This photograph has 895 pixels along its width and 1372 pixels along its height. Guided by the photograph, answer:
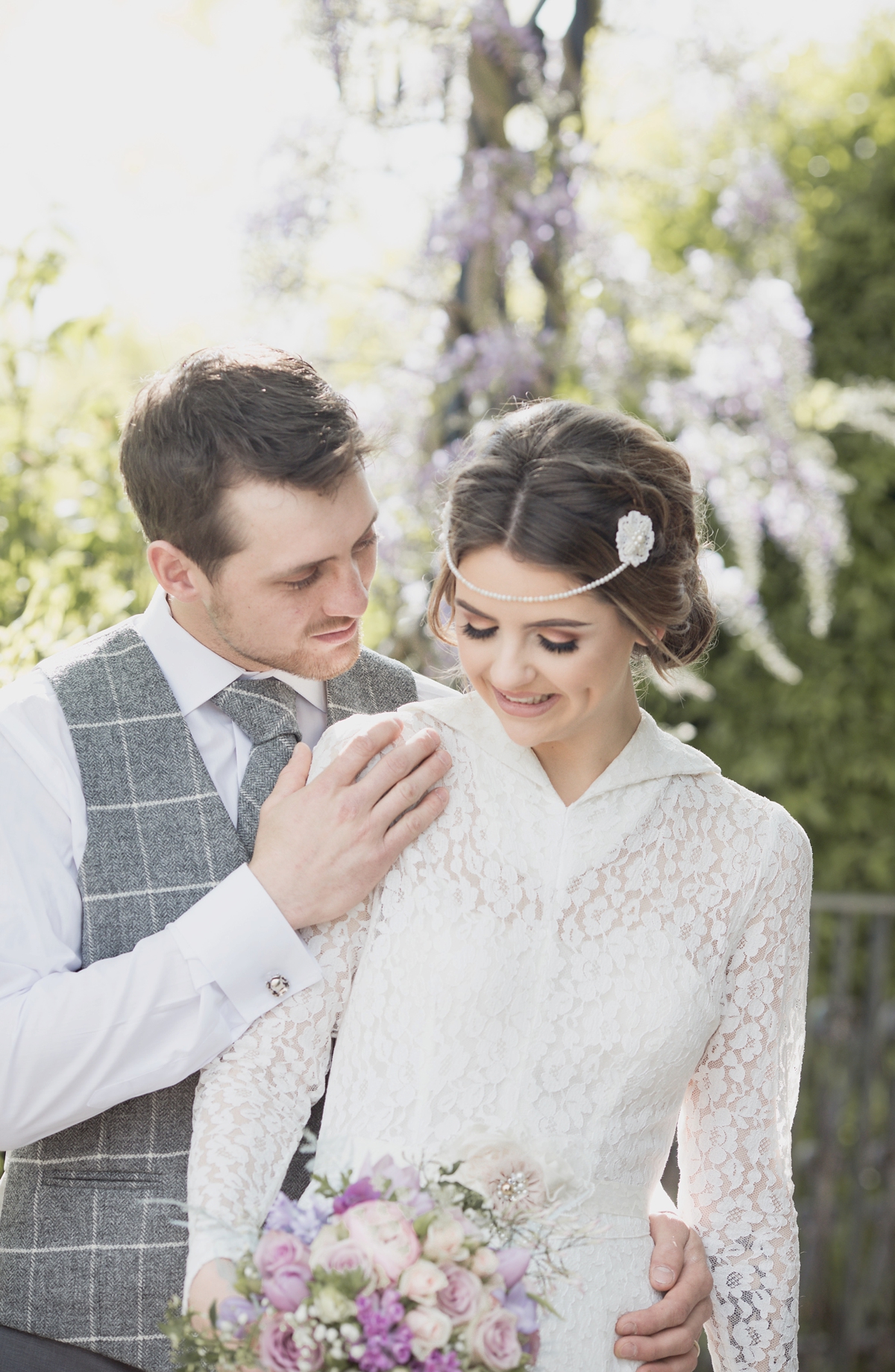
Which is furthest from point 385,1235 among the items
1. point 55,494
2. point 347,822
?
point 55,494

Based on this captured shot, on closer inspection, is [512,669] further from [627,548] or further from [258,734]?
[258,734]

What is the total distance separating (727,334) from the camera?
10.7ft

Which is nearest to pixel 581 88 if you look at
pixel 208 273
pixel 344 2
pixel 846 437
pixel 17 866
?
pixel 344 2

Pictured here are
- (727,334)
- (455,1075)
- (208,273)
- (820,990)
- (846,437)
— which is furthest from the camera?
(820,990)

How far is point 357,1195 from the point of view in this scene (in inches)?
47.4

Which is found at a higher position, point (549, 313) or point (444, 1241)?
point (549, 313)

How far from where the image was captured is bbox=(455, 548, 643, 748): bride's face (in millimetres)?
1606

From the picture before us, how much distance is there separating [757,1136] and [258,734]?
2.99 ft

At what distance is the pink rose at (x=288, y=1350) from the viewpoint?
1100mm

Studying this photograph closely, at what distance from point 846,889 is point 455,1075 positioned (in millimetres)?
2947

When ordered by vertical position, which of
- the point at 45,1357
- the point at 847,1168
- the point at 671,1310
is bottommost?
the point at 847,1168

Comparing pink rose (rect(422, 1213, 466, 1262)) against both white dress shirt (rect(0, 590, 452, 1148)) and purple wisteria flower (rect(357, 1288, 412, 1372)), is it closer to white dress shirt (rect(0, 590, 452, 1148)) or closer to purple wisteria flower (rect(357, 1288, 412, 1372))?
purple wisteria flower (rect(357, 1288, 412, 1372))

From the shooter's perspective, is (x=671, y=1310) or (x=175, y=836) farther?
(x=175, y=836)

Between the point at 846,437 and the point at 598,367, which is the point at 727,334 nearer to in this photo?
the point at 598,367
